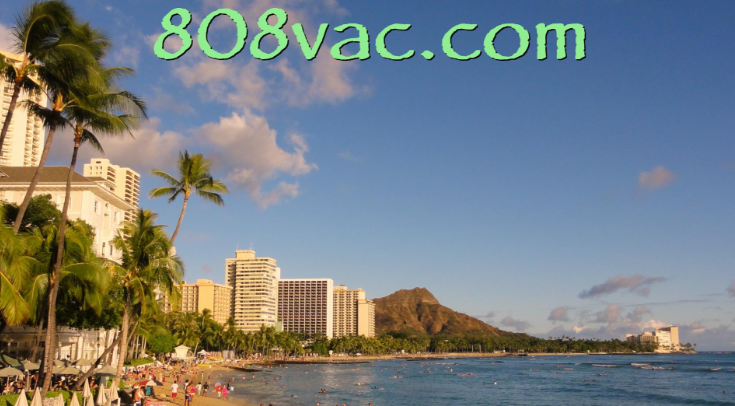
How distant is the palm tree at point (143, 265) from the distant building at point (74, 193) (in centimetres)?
1963

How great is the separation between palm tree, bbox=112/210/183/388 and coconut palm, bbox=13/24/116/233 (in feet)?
28.3

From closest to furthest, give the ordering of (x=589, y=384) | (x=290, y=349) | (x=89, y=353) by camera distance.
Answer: (x=89, y=353), (x=589, y=384), (x=290, y=349)

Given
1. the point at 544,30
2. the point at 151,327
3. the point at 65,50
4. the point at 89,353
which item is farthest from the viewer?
the point at 151,327

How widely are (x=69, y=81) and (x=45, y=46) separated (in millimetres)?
1218

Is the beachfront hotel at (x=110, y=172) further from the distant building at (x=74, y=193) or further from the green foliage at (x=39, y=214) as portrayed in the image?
the green foliage at (x=39, y=214)

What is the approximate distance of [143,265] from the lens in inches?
1101

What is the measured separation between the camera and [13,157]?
124688mm

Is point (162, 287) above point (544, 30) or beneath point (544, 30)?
beneath

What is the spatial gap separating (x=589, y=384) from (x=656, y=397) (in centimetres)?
2078

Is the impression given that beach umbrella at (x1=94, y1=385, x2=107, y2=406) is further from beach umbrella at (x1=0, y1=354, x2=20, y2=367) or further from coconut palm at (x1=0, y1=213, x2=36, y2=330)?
coconut palm at (x1=0, y1=213, x2=36, y2=330)

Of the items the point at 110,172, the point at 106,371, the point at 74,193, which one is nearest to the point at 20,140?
the point at 110,172

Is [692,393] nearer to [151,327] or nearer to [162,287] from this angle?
[151,327]

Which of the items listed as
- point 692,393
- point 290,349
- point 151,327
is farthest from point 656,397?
point 290,349

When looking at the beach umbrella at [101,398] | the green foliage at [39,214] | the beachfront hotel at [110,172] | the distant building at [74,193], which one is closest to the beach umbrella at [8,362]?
the green foliage at [39,214]
